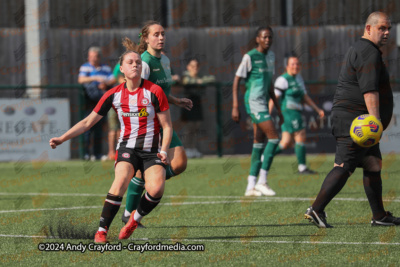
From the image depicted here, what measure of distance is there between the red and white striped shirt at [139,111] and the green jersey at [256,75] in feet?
12.4

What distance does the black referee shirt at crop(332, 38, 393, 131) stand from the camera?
22.3ft

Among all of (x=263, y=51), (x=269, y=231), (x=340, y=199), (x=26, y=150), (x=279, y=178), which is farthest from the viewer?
(x=26, y=150)

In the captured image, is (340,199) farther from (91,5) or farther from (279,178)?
(91,5)

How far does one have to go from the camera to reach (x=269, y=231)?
7.01 meters

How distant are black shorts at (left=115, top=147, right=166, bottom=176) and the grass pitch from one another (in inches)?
25.3

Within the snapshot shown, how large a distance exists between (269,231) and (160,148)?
1.28m

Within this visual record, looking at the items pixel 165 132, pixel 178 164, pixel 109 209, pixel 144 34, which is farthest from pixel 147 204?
pixel 144 34

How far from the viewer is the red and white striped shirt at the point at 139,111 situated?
6.52 m

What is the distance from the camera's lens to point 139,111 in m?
6.54

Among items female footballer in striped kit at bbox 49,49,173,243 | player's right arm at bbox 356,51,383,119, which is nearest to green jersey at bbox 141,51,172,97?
female footballer in striped kit at bbox 49,49,173,243

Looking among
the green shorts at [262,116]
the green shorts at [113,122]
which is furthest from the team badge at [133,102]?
the green shorts at [113,122]

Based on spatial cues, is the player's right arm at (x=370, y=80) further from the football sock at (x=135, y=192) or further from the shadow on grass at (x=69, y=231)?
the shadow on grass at (x=69, y=231)

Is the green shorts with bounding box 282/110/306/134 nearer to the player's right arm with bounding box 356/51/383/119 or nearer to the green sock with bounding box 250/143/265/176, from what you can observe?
the green sock with bounding box 250/143/265/176

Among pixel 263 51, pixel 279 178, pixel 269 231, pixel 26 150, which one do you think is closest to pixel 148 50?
pixel 269 231
